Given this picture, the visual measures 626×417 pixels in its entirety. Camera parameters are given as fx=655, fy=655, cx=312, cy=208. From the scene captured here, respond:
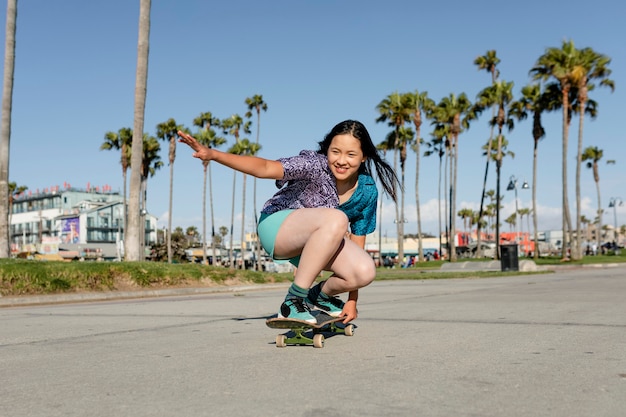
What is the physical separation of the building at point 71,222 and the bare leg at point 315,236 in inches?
3898

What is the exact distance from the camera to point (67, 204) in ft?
417

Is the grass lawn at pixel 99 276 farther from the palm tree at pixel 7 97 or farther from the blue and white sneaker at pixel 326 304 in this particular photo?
the blue and white sneaker at pixel 326 304

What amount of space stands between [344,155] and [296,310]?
1.19 metres

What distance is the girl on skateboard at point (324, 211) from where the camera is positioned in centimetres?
445

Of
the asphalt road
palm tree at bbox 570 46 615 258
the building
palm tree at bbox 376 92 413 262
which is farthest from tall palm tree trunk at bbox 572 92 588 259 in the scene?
the building

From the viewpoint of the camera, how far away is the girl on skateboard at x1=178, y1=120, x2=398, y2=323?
445 centimetres

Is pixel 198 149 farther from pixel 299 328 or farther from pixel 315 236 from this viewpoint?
pixel 299 328

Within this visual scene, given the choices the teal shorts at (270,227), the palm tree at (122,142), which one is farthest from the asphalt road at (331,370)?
the palm tree at (122,142)

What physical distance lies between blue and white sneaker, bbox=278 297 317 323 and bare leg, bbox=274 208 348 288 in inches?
4.5

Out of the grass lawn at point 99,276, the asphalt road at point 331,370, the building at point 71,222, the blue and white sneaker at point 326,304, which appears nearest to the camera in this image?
the asphalt road at point 331,370

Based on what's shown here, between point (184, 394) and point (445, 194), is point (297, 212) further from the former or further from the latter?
point (445, 194)

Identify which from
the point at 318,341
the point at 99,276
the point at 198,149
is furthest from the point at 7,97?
the point at 318,341

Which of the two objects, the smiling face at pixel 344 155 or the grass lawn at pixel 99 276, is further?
the grass lawn at pixel 99 276

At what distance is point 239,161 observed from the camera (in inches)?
166
